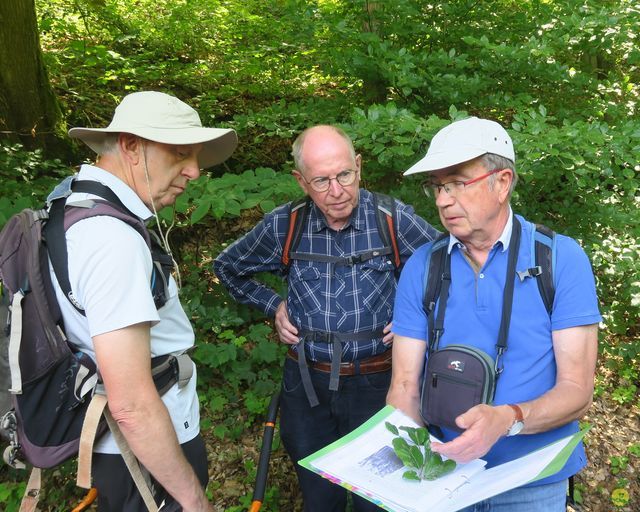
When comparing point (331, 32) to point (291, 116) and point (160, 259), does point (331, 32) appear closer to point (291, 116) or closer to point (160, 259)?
point (291, 116)

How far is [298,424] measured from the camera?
9.18 ft

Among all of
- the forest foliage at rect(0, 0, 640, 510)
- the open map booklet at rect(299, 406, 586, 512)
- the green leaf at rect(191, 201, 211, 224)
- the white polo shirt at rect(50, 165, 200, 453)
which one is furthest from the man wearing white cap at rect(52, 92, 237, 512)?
the forest foliage at rect(0, 0, 640, 510)

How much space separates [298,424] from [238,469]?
4.51 feet

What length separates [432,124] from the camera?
3309mm

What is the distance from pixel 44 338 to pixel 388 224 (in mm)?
1610

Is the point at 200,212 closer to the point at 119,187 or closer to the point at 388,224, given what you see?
the point at 388,224

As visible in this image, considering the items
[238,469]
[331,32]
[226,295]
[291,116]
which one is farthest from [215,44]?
[238,469]

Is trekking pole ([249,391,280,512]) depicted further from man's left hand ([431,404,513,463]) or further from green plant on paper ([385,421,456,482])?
man's left hand ([431,404,513,463])

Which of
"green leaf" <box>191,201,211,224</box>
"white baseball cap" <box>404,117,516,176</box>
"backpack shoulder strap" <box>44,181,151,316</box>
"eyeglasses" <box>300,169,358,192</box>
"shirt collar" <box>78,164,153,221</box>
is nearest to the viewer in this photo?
"backpack shoulder strap" <box>44,181,151,316</box>

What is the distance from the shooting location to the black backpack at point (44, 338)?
1.60 m

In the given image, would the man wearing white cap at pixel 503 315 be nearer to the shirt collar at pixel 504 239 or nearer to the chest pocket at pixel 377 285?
the shirt collar at pixel 504 239

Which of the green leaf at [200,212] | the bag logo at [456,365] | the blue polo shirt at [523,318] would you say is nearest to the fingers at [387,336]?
the blue polo shirt at [523,318]

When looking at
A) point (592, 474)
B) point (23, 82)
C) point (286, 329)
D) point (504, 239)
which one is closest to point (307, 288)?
point (286, 329)

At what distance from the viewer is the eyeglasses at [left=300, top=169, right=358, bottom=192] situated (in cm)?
256
